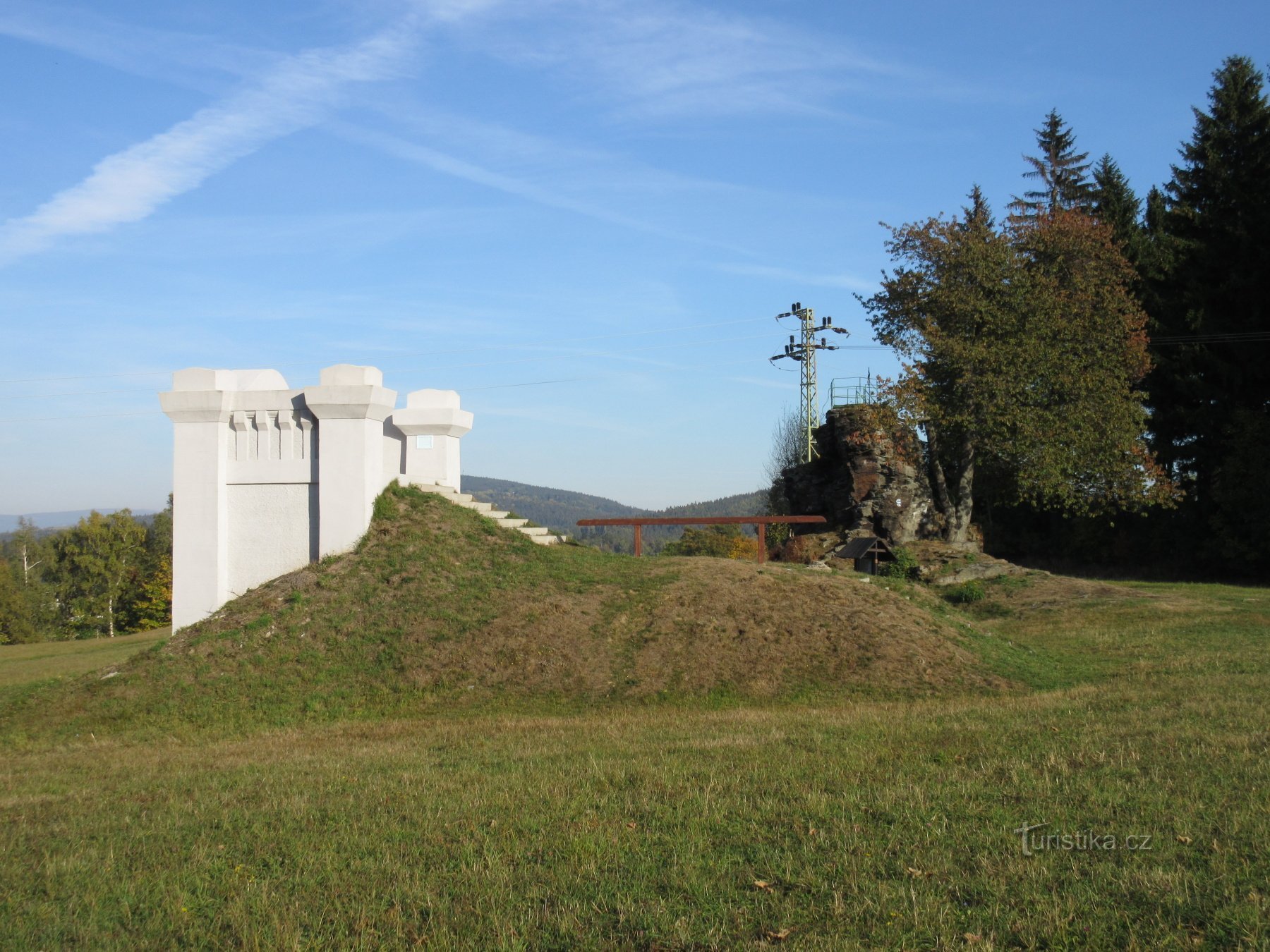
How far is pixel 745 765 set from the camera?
23.4 feet

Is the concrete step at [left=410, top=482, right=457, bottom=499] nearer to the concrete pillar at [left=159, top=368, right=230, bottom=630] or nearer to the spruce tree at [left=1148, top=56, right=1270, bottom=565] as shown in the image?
the concrete pillar at [left=159, top=368, right=230, bottom=630]

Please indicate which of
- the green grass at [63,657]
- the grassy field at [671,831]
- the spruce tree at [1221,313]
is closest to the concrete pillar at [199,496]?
the green grass at [63,657]

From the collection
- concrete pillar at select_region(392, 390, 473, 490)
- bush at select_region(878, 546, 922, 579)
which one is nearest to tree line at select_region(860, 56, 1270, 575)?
bush at select_region(878, 546, 922, 579)

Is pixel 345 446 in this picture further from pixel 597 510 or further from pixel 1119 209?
pixel 597 510

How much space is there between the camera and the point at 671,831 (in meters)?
5.40

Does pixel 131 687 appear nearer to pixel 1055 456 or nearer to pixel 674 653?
pixel 674 653

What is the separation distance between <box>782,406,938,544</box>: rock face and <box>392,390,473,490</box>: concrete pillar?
1274 centimetres

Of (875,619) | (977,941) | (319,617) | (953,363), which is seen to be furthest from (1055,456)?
(977,941)

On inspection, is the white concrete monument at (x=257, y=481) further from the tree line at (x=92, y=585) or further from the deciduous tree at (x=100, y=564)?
the deciduous tree at (x=100, y=564)

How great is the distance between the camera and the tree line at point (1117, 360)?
25.0 metres

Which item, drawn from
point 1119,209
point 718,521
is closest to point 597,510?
point 1119,209

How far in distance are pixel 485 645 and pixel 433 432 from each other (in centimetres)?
541

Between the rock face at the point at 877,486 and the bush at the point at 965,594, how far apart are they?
13.3 ft

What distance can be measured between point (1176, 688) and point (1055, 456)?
590 inches
